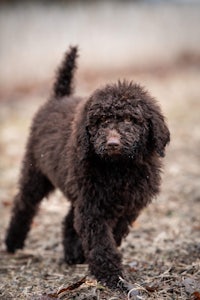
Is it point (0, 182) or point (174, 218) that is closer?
point (174, 218)

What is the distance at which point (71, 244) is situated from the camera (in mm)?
5930

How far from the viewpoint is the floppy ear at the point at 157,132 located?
4.83m

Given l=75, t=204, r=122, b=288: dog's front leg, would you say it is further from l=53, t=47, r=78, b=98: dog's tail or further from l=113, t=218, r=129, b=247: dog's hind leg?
l=53, t=47, r=78, b=98: dog's tail

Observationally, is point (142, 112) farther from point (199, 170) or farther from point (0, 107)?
point (0, 107)

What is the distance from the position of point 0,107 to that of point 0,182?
5087 mm

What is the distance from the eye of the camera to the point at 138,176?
16.1ft

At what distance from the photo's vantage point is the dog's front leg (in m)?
4.74

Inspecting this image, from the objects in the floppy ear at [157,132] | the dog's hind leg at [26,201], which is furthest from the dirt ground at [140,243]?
the floppy ear at [157,132]

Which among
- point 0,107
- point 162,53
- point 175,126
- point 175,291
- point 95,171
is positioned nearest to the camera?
point 175,291

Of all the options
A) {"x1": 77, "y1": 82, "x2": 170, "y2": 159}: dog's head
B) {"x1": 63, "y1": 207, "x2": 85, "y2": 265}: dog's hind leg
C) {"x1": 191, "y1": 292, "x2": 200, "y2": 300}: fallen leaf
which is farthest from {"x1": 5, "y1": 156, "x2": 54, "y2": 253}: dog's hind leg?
{"x1": 191, "y1": 292, "x2": 200, "y2": 300}: fallen leaf

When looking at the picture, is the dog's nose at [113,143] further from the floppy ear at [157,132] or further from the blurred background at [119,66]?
the blurred background at [119,66]

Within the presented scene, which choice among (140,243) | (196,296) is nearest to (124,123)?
(196,296)

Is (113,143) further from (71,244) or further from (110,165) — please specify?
(71,244)

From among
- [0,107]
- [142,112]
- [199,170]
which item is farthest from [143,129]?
[0,107]
